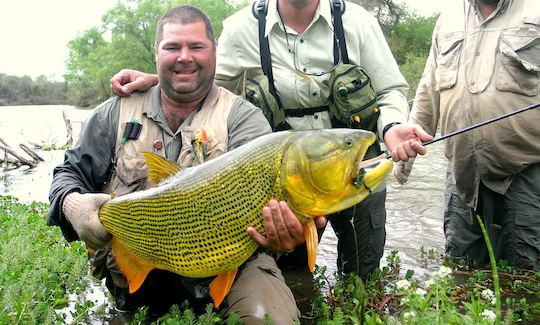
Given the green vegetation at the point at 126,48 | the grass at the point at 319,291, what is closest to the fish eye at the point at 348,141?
the grass at the point at 319,291

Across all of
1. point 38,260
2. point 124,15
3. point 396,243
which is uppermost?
point 124,15

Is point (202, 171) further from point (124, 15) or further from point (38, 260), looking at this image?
point (124, 15)

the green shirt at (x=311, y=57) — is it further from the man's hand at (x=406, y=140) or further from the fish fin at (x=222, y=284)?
the fish fin at (x=222, y=284)

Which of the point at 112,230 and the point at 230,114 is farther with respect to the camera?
the point at 230,114

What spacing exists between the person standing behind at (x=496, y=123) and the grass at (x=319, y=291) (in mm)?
315

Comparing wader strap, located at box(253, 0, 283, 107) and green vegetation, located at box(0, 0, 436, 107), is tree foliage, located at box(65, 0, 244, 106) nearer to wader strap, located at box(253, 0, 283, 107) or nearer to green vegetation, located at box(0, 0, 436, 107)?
green vegetation, located at box(0, 0, 436, 107)

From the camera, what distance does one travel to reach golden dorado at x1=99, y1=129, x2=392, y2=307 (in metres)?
2.84

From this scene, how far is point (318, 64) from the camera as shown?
190 inches

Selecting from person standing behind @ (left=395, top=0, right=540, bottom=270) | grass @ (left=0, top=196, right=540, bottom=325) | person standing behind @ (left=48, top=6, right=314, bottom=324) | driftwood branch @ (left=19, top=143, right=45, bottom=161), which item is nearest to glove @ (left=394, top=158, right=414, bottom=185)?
person standing behind @ (left=395, top=0, right=540, bottom=270)

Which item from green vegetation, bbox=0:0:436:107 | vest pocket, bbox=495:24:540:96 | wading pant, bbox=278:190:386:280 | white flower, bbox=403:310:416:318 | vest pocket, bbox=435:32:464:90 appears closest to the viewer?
white flower, bbox=403:310:416:318

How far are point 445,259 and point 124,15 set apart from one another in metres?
65.4

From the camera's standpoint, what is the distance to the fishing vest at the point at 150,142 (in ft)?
13.0

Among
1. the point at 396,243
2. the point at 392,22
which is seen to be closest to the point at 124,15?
the point at 392,22

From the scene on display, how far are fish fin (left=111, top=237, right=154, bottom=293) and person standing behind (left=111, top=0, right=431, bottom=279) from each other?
201cm
